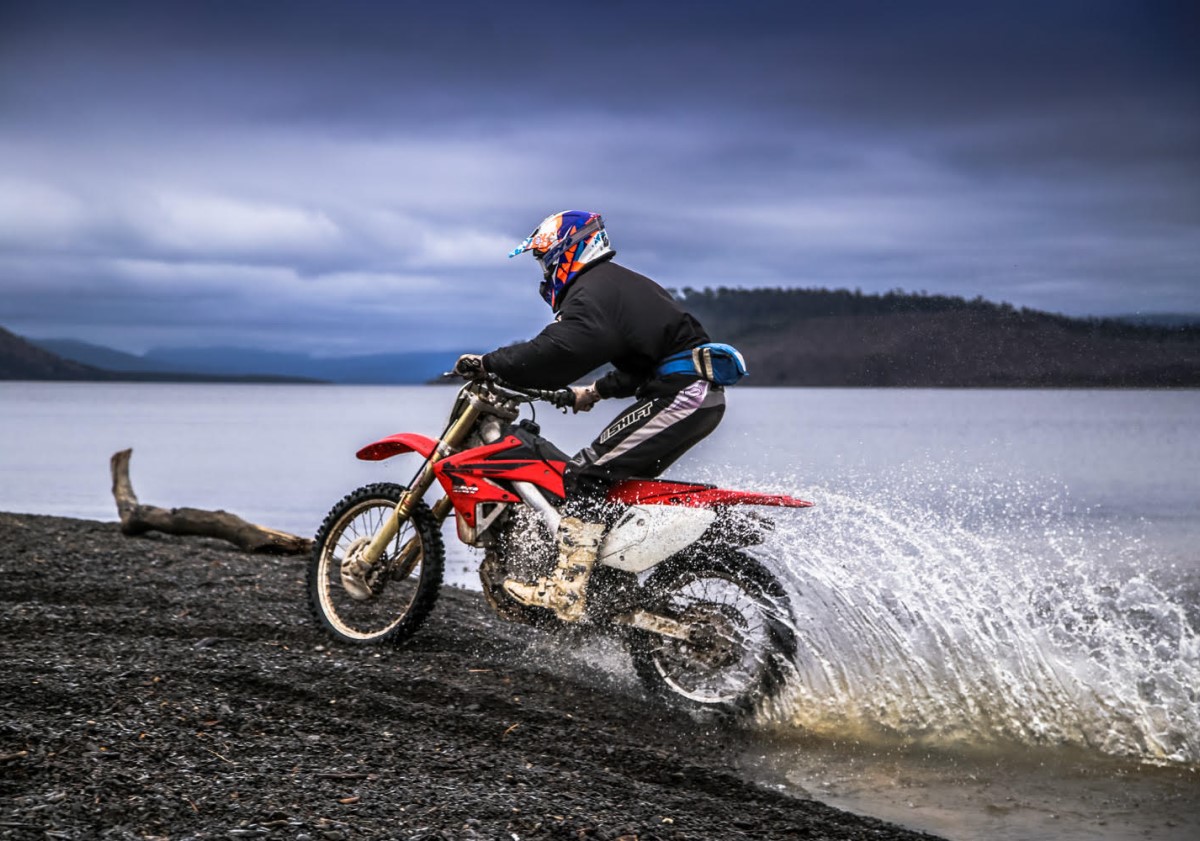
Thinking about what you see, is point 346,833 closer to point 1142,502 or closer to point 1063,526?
point 1063,526

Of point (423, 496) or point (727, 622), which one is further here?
point (423, 496)

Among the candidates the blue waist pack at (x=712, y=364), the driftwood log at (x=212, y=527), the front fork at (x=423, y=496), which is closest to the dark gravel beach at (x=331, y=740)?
the front fork at (x=423, y=496)

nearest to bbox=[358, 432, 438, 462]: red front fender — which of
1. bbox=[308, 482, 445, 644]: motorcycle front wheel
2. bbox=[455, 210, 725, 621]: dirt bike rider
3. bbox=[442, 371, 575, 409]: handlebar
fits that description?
bbox=[308, 482, 445, 644]: motorcycle front wheel

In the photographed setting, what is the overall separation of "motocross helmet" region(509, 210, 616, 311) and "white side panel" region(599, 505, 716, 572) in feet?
5.11

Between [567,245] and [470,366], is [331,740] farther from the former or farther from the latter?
[567,245]

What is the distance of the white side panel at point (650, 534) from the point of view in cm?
719

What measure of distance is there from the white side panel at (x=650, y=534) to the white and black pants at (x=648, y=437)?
28cm

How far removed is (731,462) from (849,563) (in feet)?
147

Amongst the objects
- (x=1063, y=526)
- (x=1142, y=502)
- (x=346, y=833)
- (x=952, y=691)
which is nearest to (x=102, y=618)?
(x=346, y=833)

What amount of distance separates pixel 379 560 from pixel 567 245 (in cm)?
259

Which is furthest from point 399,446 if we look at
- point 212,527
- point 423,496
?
point 212,527

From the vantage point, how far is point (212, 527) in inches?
551

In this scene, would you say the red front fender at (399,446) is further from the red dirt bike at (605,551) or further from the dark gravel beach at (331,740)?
the dark gravel beach at (331,740)

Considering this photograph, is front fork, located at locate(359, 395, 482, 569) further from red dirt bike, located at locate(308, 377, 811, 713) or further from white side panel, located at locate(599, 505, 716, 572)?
white side panel, located at locate(599, 505, 716, 572)
